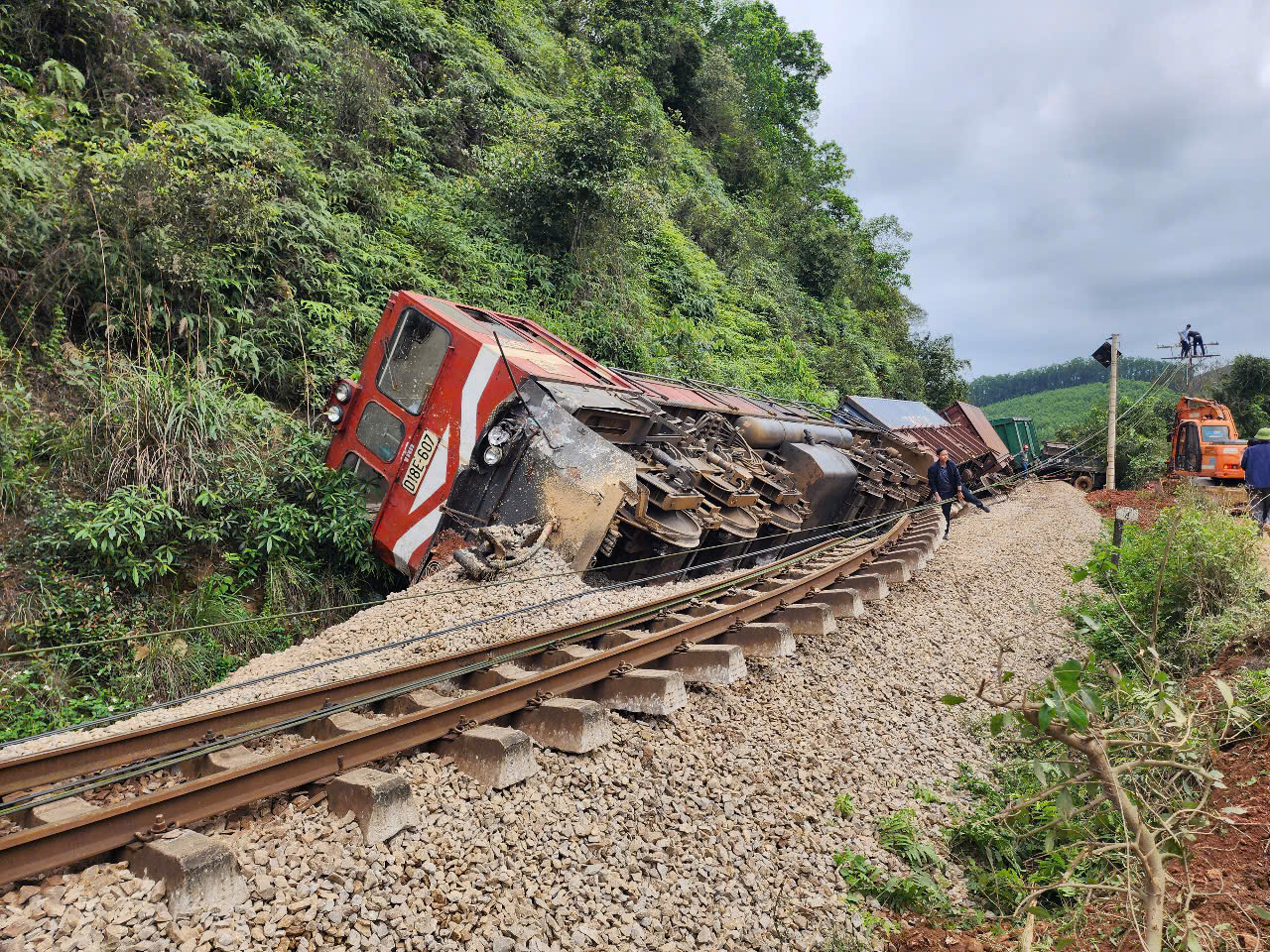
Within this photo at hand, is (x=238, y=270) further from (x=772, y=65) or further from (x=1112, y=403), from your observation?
(x=772, y=65)

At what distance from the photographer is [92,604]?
5.65 meters

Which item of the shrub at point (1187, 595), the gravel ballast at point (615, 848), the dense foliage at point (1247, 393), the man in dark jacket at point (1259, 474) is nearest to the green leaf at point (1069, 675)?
the gravel ballast at point (615, 848)

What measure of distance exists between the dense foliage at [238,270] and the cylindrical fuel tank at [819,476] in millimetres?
4888

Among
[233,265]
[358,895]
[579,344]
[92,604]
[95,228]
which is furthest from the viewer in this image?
[579,344]

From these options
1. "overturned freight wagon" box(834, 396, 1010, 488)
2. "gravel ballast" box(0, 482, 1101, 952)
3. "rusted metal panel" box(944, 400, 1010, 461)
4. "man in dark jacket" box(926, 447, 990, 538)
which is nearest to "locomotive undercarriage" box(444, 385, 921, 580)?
"gravel ballast" box(0, 482, 1101, 952)

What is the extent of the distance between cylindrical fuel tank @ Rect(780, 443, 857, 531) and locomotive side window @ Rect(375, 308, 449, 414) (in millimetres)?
Result: 5187

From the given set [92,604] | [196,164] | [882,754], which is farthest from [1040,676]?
[196,164]

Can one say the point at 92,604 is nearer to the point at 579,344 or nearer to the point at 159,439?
the point at 159,439

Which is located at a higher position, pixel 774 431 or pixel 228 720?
pixel 774 431

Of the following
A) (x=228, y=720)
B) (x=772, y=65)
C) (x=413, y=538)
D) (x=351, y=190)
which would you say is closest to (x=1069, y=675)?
(x=228, y=720)

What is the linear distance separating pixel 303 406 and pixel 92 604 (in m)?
3.57

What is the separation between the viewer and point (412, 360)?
22.7ft

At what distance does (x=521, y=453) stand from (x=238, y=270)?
185 inches

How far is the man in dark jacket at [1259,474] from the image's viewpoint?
33.3 ft
